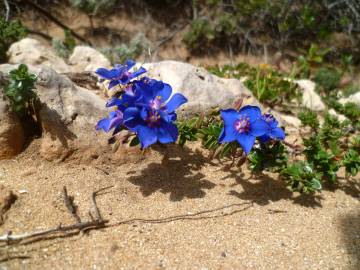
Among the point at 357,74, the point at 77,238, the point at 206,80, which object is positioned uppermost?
the point at 206,80

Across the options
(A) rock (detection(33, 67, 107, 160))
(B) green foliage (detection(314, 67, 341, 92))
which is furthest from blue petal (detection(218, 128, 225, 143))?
(B) green foliage (detection(314, 67, 341, 92))

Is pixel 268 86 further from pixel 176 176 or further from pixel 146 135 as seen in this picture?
pixel 146 135

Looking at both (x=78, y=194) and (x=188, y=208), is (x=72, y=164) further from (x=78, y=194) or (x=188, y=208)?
(x=188, y=208)

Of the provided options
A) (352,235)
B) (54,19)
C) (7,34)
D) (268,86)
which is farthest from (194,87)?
(54,19)

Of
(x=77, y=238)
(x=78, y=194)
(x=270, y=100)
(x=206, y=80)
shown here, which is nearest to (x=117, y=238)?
(x=77, y=238)

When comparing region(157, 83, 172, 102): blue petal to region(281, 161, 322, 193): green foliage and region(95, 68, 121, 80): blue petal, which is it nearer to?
region(95, 68, 121, 80): blue petal

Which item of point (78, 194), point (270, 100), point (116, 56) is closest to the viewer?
point (78, 194)

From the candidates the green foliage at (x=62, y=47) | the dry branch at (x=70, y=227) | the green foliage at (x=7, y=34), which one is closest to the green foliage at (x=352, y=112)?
the dry branch at (x=70, y=227)
